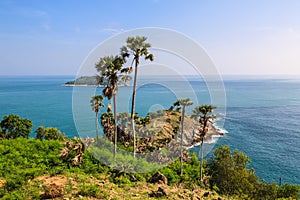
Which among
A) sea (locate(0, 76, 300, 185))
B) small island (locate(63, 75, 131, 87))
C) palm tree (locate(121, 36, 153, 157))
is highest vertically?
palm tree (locate(121, 36, 153, 157))

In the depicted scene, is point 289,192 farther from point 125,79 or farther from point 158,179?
point 125,79

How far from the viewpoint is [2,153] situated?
740 inches

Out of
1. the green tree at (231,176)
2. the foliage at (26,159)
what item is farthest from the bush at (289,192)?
the foliage at (26,159)

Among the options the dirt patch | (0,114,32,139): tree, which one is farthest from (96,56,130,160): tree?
(0,114,32,139): tree

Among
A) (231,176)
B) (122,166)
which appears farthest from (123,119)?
(231,176)

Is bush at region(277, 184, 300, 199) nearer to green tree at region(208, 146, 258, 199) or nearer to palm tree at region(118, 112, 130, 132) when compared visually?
green tree at region(208, 146, 258, 199)

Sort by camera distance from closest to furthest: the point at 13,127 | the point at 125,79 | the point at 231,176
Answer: the point at 125,79
the point at 231,176
the point at 13,127

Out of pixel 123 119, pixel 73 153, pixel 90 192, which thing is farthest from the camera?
pixel 123 119

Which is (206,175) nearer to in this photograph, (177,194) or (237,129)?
(177,194)

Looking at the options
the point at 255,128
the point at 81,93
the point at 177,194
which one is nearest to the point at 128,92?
the point at 81,93

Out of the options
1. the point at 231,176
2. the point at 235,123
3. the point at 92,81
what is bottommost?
the point at 235,123

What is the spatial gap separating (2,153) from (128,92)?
12142mm

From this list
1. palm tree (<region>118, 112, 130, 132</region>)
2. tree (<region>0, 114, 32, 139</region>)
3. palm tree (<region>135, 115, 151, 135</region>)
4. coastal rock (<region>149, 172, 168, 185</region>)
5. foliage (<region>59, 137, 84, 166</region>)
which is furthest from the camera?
tree (<region>0, 114, 32, 139</region>)

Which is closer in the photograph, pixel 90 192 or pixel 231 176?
pixel 90 192
